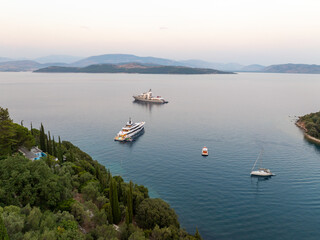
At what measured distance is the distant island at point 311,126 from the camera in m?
98.2

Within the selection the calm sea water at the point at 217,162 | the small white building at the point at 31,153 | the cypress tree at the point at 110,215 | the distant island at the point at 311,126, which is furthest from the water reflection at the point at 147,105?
the cypress tree at the point at 110,215

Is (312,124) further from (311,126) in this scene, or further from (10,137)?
(10,137)

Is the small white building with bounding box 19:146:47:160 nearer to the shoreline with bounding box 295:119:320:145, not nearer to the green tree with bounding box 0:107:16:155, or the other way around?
the green tree with bounding box 0:107:16:155

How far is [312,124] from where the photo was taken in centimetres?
10644

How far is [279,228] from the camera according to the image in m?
43.0

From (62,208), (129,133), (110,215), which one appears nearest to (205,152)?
(129,133)

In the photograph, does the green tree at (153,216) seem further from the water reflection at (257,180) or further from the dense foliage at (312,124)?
the dense foliage at (312,124)

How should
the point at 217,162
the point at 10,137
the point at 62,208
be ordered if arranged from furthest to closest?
1. the point at 217,162
2. the point at 10,137
3. the point at 62,208

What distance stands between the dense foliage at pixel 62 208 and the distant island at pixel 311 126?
8832 cm

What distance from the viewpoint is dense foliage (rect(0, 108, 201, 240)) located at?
2402cm

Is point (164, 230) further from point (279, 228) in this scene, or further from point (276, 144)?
point (276, 144)

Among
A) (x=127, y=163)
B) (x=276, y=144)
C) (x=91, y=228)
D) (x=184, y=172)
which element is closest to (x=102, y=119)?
(x=127, y=163)

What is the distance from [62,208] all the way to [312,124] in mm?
116324

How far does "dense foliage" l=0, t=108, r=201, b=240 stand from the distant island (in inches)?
3477
